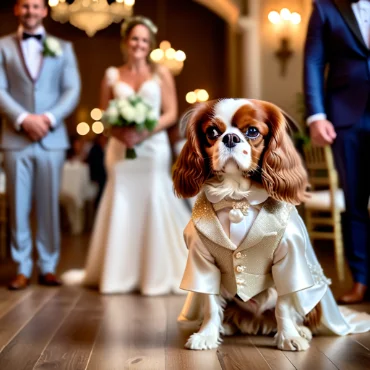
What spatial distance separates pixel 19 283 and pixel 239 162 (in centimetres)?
232

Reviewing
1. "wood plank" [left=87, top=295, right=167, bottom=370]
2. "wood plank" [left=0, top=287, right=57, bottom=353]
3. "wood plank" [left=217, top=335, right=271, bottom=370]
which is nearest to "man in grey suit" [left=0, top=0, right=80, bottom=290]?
"wood plank" [left=0, top=287, right=57, bottom=353]

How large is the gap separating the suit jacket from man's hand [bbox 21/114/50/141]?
1.97 metres

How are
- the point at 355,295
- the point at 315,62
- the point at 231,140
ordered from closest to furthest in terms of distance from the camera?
the point at 231,140, the point at 355,295, the point at 315,62

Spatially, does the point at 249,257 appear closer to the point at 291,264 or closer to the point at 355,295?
the point at 291,264

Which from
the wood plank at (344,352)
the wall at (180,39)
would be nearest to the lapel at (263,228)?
the wood plank at (344,352)

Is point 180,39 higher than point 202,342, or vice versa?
point 180,39

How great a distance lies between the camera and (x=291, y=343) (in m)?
2.23

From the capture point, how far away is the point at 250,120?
2.09m

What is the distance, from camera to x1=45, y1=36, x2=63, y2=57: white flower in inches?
161

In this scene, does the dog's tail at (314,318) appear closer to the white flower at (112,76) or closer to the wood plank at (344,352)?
the wood plank at (344,352)

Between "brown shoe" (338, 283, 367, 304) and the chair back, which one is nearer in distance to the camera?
"brown shoe" (338, 283, 367, 304)

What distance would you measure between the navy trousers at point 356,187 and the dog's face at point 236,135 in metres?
1.24

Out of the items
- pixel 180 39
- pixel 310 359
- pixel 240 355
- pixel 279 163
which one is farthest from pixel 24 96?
pixel 180 39

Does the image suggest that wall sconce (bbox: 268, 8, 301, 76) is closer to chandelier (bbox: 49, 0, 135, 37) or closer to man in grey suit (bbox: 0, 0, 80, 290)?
chandelier (bbox: 49, 0, 135, 37)
